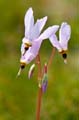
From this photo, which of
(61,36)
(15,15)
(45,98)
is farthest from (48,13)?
(61,36)

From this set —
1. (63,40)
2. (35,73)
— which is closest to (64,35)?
(63,40)

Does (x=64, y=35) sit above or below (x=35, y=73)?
above

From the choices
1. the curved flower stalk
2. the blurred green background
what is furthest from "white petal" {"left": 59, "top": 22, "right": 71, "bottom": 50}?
the blurred green background

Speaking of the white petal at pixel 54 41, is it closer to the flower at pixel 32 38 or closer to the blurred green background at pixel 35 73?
the flower at pixel 32 38

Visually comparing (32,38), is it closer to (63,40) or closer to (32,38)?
(32,38)

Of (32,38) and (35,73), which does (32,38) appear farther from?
(35,73)

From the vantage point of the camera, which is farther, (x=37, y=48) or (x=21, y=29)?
(x=21, y=29)

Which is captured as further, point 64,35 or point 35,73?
point 35,73

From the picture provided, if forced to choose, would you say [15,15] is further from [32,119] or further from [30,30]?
[30,30]
